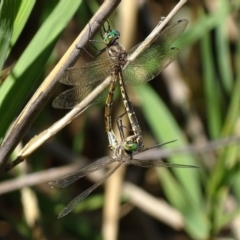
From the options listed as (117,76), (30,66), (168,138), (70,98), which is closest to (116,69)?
(117,76)

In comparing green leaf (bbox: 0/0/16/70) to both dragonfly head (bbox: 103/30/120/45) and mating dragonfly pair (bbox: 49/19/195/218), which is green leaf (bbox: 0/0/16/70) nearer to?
mating dragonfly pair (bbox: 49/19/195/218)

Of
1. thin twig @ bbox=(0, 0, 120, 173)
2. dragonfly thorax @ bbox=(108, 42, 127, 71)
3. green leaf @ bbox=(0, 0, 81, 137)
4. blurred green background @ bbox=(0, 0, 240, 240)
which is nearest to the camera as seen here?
thin twig @ bbox=(0, 0, 120, 173)

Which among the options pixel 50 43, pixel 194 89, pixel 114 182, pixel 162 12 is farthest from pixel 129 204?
pixel 50 43

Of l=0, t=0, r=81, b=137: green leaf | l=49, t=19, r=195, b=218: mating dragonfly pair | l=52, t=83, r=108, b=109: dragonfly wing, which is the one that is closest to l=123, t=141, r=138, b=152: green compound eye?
l=49, t=19, r=195, b=218: mating dragonfly pair

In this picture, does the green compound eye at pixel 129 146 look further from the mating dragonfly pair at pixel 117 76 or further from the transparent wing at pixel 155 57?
the transparent wing at pixel 155 57

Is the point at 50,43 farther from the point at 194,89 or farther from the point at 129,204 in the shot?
the point at 194,89

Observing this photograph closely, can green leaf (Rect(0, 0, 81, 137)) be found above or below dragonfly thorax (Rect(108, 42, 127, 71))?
below

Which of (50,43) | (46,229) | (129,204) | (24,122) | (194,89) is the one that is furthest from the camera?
(194,89)

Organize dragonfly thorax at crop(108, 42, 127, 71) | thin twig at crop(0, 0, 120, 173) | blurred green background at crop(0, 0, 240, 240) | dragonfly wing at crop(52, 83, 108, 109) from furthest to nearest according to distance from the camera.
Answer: blurred green background at crop(0, 0, 240, 240) → dragonfly thorax at crop(108, 42, 127, 71) → dragonfly wing at crop(52, 83, 108, 109) → thin twig at crop(0, 0, 120, 173)

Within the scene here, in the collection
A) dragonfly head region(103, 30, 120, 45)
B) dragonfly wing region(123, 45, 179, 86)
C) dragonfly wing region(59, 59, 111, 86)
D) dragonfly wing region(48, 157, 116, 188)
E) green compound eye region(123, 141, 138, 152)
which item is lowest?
dragonfly wing region(48, 157, 116, 188)
